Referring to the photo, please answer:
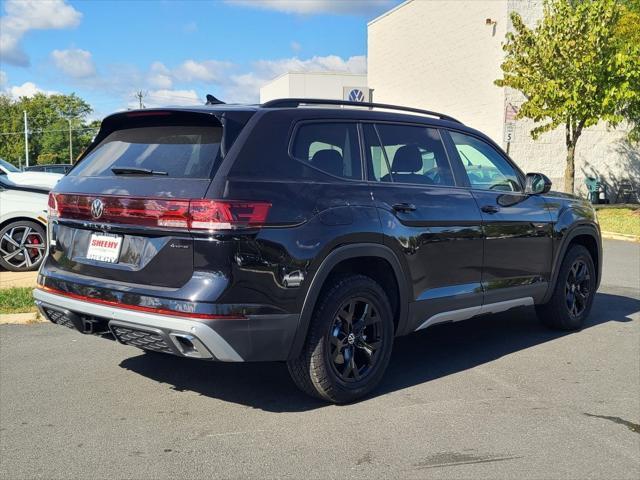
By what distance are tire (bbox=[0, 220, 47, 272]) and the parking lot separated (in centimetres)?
319

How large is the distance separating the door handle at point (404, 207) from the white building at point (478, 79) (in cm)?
2105

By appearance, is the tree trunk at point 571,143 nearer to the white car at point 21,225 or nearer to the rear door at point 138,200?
the white car at point 21,225

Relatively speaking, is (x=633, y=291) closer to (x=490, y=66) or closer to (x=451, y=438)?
(x=451, y=438)

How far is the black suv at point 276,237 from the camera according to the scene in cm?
374

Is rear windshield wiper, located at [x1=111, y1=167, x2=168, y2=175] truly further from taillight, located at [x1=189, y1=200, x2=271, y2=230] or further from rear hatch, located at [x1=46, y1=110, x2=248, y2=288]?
taillight, located at [x1=189, y1=200, x2=271, y2=230]

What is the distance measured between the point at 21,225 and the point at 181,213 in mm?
6184

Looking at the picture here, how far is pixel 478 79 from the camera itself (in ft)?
86.0

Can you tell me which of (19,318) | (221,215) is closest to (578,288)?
(221,215)

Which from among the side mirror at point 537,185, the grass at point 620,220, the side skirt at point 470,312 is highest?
the side mirror at point 537,185

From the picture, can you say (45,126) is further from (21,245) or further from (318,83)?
(21,245)

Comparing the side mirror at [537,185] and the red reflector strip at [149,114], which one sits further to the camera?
the side mirror at [537,185]

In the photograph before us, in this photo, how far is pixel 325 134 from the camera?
4.44 meters

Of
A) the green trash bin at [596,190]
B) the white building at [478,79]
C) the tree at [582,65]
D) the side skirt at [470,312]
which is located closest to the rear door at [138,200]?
the side skirt at [470,312]

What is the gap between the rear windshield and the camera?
13.0 feet
